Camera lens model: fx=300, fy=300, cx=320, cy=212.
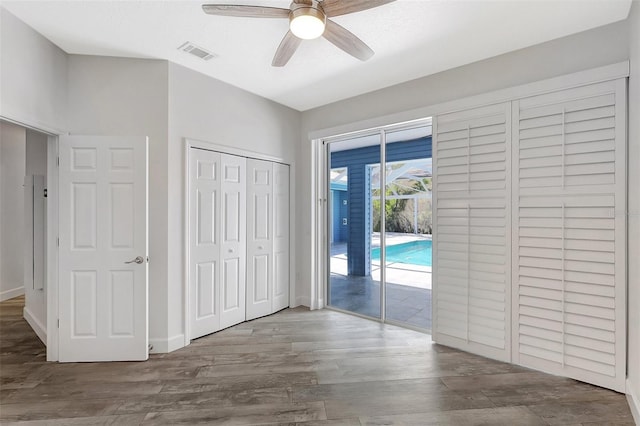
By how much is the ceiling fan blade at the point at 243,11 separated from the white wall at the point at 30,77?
66.7 inches

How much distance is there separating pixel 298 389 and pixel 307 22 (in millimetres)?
2583

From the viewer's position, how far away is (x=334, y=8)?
1.84 m

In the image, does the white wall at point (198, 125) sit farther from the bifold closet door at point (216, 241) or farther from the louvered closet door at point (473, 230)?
the louvered closet door at point (473, 230)

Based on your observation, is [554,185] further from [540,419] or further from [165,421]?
[165,421]

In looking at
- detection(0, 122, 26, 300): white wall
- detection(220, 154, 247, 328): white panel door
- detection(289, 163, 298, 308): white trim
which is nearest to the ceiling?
detection(220, 154, 247, 328): white panel door

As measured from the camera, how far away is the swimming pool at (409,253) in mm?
3590

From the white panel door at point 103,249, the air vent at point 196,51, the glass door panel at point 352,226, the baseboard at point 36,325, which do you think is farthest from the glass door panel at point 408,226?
the baseboard at point 36,325

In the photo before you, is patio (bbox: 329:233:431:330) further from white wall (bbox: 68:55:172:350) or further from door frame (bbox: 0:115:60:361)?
door frame (bbox: 0:115:60:361)

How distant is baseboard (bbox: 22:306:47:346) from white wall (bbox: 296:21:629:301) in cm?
288

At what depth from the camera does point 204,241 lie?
3.36m

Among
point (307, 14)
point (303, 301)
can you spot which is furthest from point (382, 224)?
point (307, 14)

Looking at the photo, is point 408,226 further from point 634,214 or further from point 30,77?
point 30,77

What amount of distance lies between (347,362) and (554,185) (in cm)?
234

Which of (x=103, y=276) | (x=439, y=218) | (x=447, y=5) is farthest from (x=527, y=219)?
(x=103, y=276)
